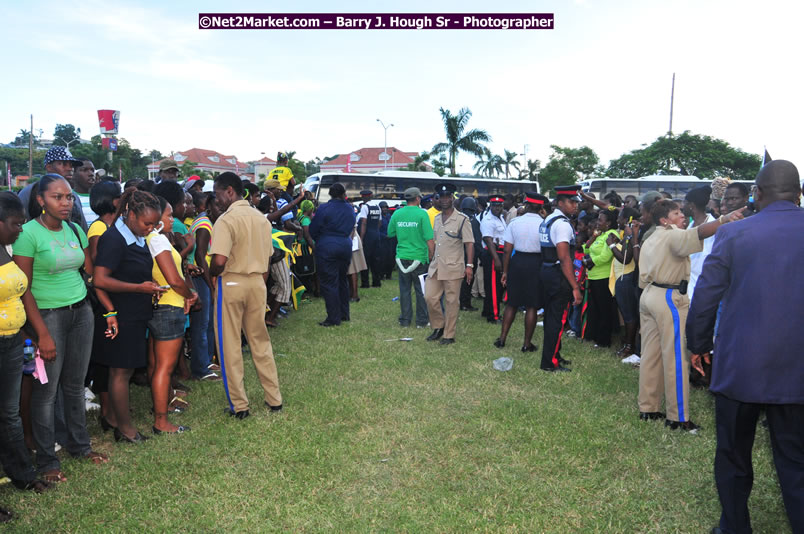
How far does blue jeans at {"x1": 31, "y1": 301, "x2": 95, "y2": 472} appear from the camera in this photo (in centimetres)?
363

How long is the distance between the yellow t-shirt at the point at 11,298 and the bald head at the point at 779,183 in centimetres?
404

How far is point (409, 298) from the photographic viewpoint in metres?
8.71

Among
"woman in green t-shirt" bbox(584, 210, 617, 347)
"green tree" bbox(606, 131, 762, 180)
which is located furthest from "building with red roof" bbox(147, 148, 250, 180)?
"woman in green t-shirt" bbox(584, 210, 617, 347)

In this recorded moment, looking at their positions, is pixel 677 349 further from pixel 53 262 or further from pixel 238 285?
pixel 53 262

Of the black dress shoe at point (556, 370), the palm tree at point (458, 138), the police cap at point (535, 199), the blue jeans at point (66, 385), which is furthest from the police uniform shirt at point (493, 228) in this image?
the palm tree at point (458, 138)

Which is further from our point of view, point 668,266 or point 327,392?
point 327,392

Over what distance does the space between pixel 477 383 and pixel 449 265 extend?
2.09 metres

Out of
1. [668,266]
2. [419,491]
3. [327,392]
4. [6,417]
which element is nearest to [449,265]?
[327,392]

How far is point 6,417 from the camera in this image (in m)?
3.35

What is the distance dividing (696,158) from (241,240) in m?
45.3

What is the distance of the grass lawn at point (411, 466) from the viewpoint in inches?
128

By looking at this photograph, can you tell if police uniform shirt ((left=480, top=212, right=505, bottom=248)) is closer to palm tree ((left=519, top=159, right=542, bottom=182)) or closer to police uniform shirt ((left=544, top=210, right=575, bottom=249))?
police uniform shirt ((left=544, top=210, right=575, bottom=249))

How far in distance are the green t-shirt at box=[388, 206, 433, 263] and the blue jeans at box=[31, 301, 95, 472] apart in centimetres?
505

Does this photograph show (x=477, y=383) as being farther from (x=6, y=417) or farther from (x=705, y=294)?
(x=6, y=417)
